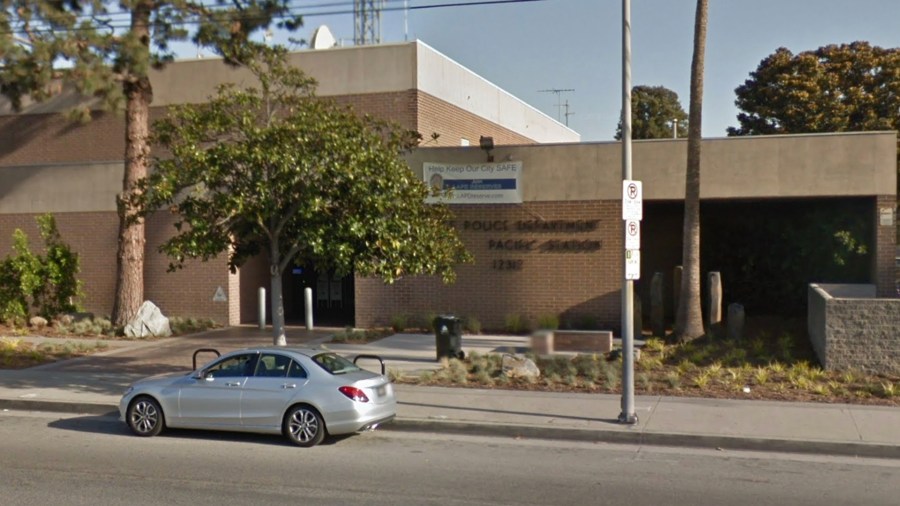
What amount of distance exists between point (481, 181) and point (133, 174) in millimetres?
8757

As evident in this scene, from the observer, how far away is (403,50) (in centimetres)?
2562

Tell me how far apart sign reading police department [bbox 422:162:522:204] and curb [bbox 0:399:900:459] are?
11.1 metres

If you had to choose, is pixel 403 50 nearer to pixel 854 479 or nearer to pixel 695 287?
pixel 695 287

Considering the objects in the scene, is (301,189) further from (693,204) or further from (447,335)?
(693,204)

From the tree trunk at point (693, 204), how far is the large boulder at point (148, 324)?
1270 centimetres

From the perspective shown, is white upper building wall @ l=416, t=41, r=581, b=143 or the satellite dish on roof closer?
white upper building wall @ l=416, t=41, r=581, b=143

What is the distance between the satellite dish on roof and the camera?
29542 millimetres

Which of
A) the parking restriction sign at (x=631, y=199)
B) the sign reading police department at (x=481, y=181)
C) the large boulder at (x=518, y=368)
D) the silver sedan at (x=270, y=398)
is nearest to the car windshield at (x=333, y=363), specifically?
the silver sedan at (x=270, y=398)

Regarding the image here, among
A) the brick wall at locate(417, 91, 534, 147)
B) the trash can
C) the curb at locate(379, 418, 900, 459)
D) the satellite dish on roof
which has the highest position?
the satellite dish on roof

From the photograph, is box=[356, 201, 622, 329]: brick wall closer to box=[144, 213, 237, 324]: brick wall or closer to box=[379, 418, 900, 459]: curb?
box=[144, 213, 237, 324]: brick wall

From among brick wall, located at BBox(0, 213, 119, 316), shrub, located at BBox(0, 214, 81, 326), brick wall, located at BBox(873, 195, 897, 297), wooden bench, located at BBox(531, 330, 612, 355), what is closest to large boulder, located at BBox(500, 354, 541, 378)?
wooden bench, located at BBox(531, 330, 612, 355)

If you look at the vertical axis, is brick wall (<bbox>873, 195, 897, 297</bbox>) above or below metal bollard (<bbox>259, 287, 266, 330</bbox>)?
above

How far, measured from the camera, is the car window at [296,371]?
1235cm

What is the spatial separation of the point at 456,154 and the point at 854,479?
15.6 meters
